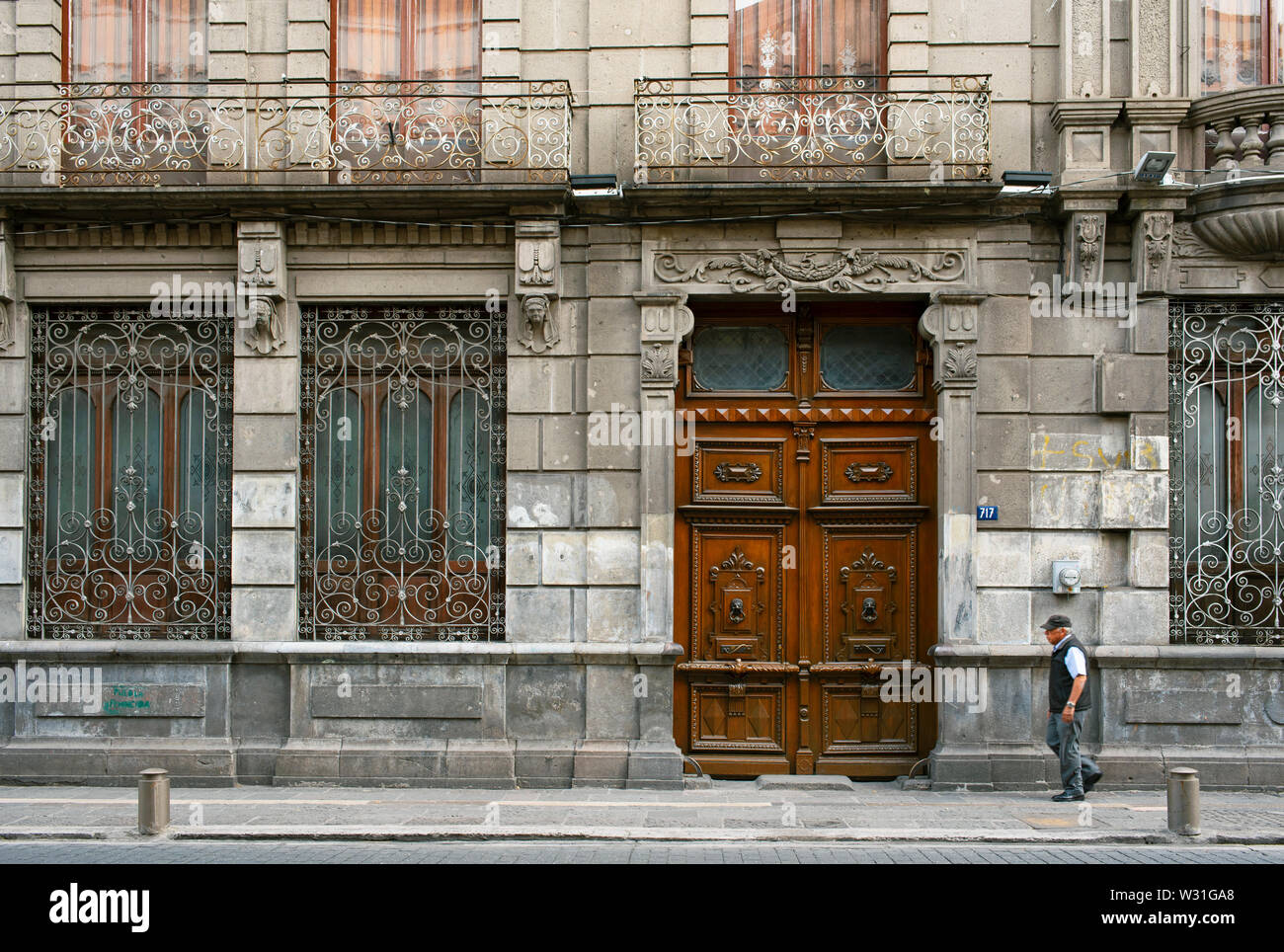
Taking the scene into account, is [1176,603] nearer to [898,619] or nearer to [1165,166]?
[898,619]

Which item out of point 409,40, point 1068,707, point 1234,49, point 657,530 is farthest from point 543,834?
point 1234,49

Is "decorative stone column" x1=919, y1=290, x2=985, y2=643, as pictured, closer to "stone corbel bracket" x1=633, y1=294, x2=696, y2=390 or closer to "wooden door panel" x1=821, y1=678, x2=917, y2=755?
"wooden door panel" x1=821, y1=678, x2=917, y2=755

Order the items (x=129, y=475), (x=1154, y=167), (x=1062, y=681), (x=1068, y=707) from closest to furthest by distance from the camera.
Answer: (x=1068, y=707), (x=1062, y=681), (x=1154, y=167), (x=129, y=475)

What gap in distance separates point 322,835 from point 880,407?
665cm

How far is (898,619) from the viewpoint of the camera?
1183 cm

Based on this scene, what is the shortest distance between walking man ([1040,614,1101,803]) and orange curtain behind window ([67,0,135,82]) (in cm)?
1099

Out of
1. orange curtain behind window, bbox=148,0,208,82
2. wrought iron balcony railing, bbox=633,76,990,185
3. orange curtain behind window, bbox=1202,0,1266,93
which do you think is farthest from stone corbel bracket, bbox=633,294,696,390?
orange curtain behind window, bbox=1202,0,1266,93

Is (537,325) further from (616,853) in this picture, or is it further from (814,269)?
(616,853)

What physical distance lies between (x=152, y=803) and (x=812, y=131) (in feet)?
28.0

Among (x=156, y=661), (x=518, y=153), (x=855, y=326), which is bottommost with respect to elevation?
(x=156, y=661)

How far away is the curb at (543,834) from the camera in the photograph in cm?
933

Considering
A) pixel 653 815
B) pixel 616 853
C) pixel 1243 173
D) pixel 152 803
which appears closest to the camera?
pixel 616 853

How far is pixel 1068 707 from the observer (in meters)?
10.5

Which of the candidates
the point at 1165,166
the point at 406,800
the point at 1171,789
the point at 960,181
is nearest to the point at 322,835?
the point at 406,800
